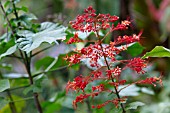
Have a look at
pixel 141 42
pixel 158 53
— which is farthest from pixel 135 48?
pixel 141 42

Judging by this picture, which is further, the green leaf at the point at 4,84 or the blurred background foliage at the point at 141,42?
the blurred background foliage at the point at 141,42

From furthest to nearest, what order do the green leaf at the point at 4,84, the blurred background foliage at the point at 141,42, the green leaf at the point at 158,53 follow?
the blurred background foliage at the point at 141,42
the green leaf at the point at 4,84
the green leaf at the point at 158,53

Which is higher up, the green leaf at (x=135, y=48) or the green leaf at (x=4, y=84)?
the green leaf at (x=135, y=48)

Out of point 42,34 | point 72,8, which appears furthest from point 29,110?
point 72,8

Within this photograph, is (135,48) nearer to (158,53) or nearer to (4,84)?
(158,53)

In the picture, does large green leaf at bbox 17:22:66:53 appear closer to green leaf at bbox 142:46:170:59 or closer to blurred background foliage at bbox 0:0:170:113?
green leaf at bbox 142:46:170:59

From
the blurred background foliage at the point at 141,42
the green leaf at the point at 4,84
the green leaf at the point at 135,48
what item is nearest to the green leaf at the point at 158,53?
the green leaf at the point at 135,48

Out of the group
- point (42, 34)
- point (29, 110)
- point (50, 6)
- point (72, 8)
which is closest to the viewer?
point (42, 34)

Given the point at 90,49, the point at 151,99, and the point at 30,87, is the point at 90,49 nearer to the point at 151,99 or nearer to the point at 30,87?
the point at 30,87

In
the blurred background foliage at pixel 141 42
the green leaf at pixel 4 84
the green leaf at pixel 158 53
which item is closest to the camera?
the green leaf at pixel 158 53

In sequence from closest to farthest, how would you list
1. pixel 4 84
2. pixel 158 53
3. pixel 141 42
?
1. pixel 158 53
2. pixel 4 84
3. pixel 141 42

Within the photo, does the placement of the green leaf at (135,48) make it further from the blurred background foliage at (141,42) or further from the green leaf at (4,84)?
the blurred background foliage at (141,42)
